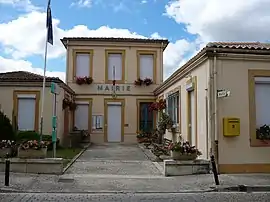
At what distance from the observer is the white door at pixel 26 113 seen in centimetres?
2117

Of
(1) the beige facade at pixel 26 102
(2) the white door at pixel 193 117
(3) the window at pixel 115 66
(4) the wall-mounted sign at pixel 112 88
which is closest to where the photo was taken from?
(2) the white door at pixel 193 117

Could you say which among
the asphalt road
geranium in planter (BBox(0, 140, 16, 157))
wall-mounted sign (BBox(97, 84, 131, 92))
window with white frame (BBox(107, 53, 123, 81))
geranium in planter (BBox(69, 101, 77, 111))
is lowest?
the asphalt road

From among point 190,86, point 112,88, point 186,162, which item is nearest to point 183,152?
point 186,162

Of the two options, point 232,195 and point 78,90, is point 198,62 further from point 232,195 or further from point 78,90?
point 78,90

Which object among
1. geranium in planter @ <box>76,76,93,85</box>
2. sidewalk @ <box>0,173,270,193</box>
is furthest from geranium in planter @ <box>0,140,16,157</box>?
geranium in planter @ <box>76,76,93,85</box>

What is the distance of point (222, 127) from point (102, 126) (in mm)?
15154

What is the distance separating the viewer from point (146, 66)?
2797 centimetres

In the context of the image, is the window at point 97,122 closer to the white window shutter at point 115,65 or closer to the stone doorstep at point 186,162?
the white window shutter at point 115,65

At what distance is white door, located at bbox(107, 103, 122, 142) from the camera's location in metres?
27.3

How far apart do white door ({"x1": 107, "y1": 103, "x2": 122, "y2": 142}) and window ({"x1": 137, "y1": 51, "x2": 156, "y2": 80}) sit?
2.80 meters

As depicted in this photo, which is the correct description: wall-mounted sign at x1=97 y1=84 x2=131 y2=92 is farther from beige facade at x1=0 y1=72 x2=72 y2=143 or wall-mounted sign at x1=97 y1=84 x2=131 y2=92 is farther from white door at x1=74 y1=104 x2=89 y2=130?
beige facade at x1=0 y1=72 x2=72 y2=143

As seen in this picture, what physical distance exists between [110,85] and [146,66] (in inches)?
114

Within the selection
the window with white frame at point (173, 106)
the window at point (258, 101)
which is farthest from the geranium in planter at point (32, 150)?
the window with white frame at point (173, 106)

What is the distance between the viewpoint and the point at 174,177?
12242 millimetres
